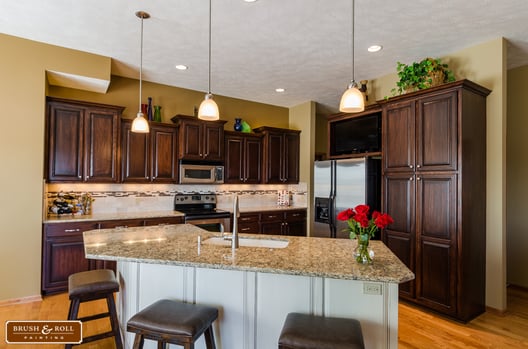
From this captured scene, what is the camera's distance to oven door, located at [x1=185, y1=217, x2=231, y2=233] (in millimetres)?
4324

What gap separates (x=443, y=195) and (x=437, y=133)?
64 centimetres

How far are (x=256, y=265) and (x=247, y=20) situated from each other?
7.59 ft

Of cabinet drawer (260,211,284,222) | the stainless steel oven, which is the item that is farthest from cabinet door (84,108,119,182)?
cabinet drawer (260,211,284,222)

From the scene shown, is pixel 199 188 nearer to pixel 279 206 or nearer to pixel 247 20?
pixel 279 206

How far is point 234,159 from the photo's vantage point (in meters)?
5.12

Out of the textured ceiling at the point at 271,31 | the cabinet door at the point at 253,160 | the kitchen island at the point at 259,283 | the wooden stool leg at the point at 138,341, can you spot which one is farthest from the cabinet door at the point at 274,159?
the wooden stool leg at the point at 138,341

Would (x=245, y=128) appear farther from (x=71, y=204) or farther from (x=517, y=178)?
(x=517, y=178)

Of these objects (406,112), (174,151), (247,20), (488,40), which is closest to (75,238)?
(174,151)

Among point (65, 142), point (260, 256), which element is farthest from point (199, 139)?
point (260, 256)

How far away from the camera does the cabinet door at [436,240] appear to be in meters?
2.95

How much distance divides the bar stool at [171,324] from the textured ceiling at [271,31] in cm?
243

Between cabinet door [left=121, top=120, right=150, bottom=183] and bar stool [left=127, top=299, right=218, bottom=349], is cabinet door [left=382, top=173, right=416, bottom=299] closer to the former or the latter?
bar stool [left=127, top=299, right=218, bottom=349]

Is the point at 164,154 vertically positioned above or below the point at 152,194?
above

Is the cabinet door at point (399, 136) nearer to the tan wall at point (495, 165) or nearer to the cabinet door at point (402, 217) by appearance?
the cabinet door at point (402, 217)
